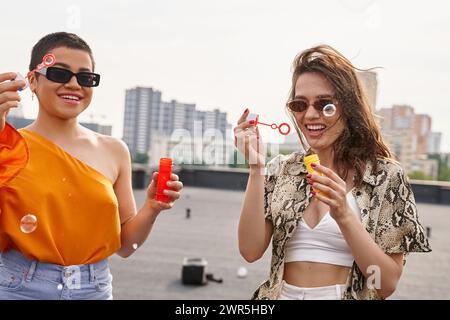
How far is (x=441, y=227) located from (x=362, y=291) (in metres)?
8.16

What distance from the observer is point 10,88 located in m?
1.21

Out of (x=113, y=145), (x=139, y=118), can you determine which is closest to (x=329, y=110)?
(x=113, y=145)

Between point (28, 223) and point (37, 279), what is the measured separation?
5.5 inches

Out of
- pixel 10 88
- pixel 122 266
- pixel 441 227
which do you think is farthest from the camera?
pixel 441 227

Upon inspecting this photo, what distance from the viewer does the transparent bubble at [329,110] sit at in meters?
1.28

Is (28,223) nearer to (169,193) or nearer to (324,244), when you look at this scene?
(169,193)

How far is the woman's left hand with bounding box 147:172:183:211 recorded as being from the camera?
134 cm

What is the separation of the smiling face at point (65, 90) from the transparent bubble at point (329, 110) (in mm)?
543

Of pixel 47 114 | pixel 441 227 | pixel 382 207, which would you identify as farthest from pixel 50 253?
pixel 441 227

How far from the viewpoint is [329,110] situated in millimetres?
1289

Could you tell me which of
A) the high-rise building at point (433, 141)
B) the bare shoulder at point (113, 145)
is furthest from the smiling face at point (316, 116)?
the high-rise building at point (433, 141)

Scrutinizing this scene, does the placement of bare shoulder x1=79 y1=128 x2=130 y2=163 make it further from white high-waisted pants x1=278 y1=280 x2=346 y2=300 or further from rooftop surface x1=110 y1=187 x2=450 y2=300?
rooftop surface x1=110 y1=187 x2=450 y2=300

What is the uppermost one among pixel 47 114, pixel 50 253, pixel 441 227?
pixel 47 114
